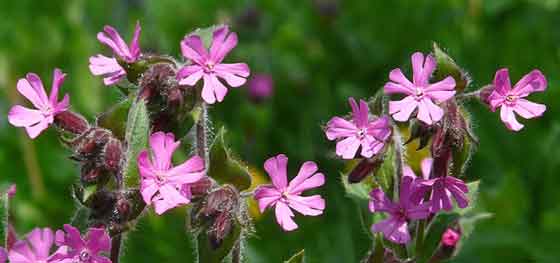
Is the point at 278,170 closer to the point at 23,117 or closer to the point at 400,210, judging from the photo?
the point at 400,210

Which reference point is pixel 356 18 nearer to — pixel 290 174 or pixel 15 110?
pixel 290 174

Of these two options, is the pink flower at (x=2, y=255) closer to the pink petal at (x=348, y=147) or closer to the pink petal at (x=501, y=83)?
the pink petal at (x=348, y=147)

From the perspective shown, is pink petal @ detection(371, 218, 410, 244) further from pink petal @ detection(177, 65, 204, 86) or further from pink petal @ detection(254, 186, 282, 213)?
pink petal @ detection(177, 65, 204, 86)

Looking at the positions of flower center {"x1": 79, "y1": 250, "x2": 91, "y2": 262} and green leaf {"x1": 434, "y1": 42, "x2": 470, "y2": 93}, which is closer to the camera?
flower center {"x1": 79, "y1": 250, "x2": 91, "y2": 262}

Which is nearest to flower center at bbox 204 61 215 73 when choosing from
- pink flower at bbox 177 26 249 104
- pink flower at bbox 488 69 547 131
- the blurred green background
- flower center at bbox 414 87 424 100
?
pink flower at bbox 177 26 249 104

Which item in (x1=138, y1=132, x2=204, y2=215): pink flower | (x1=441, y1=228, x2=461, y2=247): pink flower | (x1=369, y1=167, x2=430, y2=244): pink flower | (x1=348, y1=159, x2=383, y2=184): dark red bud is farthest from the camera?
(x1=441, y1=228, x2=461, y2=247): pink flower

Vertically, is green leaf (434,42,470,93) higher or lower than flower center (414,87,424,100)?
higher

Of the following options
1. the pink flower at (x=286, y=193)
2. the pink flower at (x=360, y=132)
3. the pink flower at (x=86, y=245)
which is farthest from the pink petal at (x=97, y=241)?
the pink flower at (x=360, y=132)
